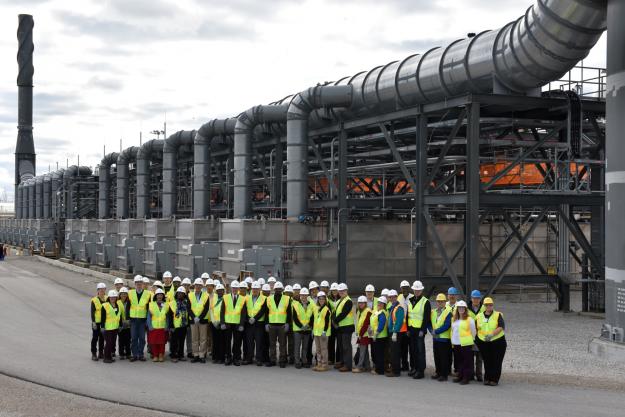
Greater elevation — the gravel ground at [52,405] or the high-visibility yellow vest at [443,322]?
the high-visibility yellow vest at [443,322]

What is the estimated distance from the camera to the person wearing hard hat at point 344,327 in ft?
43.1

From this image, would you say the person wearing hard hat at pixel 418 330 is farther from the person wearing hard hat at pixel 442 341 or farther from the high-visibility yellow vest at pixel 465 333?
the high-visibility yellow vest at pixel 465 333

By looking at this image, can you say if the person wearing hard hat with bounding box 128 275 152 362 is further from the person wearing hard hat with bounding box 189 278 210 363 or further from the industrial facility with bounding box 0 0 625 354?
the industrial facility with bounding box 0 0 625 354

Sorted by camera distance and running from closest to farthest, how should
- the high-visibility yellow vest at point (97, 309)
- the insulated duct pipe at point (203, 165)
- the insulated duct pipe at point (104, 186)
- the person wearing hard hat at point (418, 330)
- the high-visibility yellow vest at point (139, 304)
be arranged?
the person wearing hard hat at point (418, 330) < the high-visibility yellow vest at point (97, 309) < the high-visibility yellow vest at point (139, 304) < the insulated duct pipe at point (203, 165) < the insulated duct pipe at point (104, 186)

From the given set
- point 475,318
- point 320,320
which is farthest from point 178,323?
point 475,318

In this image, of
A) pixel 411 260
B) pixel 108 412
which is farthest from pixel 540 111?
pixel 108 412

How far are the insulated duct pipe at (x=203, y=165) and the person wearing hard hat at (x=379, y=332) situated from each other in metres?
19.3

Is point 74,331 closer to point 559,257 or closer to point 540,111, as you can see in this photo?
point 540,111

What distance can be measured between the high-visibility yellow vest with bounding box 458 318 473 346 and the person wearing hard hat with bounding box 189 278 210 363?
489 centimetres

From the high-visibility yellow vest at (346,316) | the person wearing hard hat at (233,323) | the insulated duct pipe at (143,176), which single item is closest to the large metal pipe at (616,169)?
the high-visibility yellow vest at (346,316)

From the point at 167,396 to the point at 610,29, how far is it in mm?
11178

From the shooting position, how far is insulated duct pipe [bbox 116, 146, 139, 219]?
4253cm

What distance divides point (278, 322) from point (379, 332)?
195 cm

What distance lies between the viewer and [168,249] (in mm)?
29609
